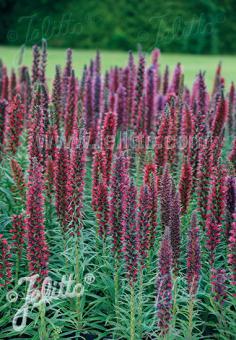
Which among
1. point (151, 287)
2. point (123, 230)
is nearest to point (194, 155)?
point (151, 287)

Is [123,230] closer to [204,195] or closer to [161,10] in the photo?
[204,195]

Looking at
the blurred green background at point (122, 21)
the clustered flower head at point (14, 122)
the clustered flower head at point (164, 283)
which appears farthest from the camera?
the blurred green background at point (122, 21)

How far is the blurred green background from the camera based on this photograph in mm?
27812

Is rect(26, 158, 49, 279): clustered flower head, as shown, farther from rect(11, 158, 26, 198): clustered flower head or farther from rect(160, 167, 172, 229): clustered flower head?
rect(11, 158, 26, 198): clustered flower head

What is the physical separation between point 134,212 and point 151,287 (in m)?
1.16

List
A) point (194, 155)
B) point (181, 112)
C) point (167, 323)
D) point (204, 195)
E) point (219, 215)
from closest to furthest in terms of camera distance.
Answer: point (167, 323) → point (219, 215) → point (204, 195) → point (194, 155) → point (181, 112)

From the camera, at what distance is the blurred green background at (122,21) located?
2781cm

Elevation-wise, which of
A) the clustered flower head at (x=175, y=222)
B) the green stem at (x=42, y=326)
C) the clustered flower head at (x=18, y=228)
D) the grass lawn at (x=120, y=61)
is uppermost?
the clustered flower head at (x=175, y=222)

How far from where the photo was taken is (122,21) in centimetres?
2836

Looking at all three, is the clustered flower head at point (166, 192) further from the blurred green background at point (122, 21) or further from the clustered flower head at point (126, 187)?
the blurred green background at point (122, 21)

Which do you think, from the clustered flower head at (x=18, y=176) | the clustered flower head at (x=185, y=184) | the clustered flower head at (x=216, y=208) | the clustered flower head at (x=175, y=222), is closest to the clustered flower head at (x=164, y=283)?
the clustered flower head at (x=175, y=222)

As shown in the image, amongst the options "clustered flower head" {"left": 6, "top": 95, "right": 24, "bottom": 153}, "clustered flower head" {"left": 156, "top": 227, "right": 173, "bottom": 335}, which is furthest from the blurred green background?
"clustered flower head" {"left": 156, "top": 227, "right": 173, "bottom": 335}

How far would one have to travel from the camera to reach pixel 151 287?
3.84 m

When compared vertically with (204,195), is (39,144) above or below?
above
